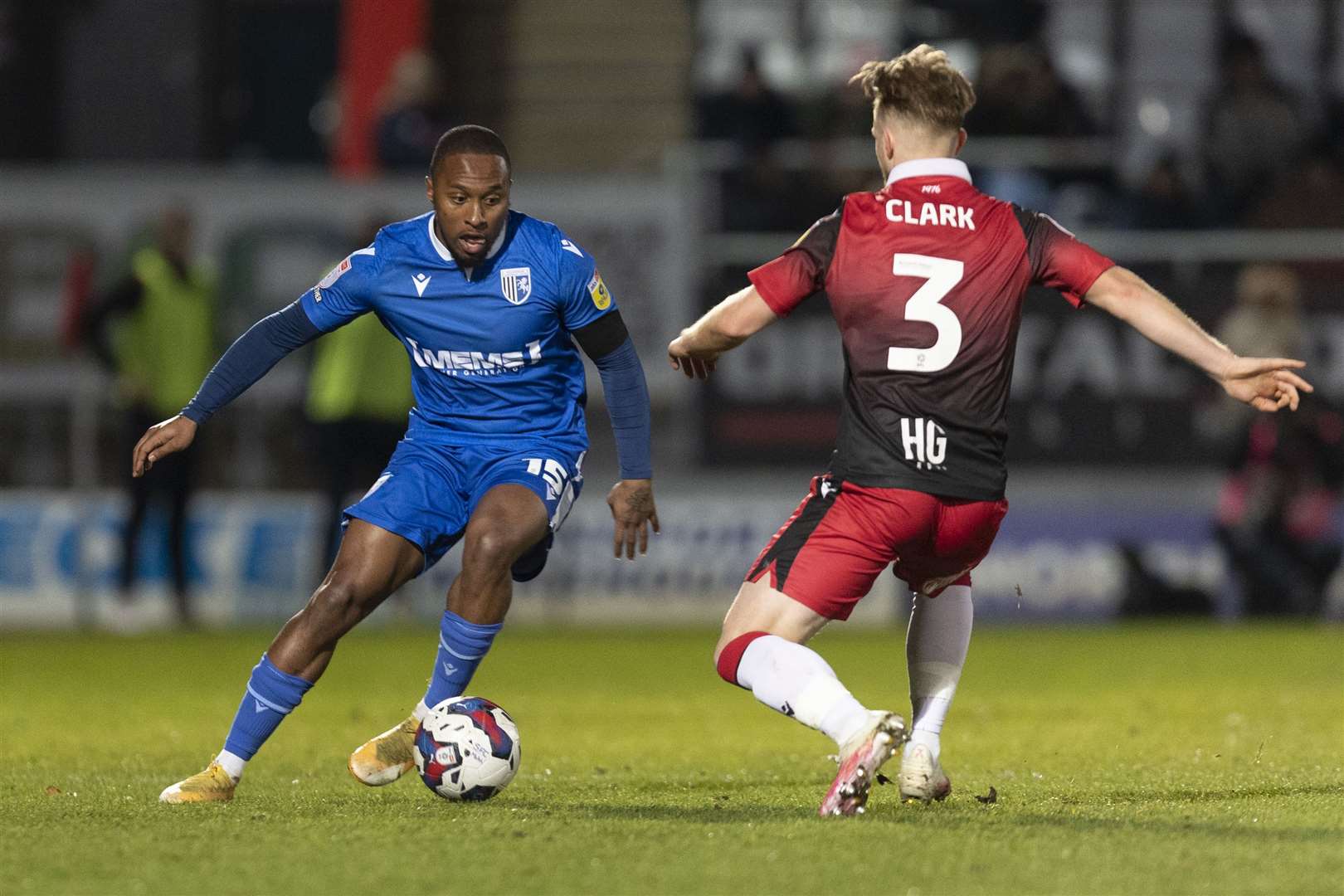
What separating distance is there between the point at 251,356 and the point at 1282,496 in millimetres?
10430

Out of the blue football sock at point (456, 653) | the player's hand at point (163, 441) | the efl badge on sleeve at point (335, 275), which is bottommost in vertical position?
the blue football sock at point (456, 653)

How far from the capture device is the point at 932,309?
6156 millimetres

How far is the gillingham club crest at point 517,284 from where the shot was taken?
6.95 metres

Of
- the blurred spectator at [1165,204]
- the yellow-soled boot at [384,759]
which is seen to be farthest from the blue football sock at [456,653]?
the blurred spectator at [1165,204]

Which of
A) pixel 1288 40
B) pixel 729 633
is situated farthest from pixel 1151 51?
pixel 729 633

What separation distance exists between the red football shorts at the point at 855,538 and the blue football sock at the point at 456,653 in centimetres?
99

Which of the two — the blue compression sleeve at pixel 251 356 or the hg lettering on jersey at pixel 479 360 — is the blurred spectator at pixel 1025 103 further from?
the blue compression sleeve at pixel 251 356

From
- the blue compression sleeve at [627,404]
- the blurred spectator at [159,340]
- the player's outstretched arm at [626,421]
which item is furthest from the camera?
the blurred spectator at [159,340]

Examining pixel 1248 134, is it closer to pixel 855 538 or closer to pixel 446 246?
pixel 446 246

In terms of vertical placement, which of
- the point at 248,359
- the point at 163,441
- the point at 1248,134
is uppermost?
the point at 1248,134

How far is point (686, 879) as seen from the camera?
516 centimetres

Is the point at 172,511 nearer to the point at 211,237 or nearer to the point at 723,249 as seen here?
the point at 211,237

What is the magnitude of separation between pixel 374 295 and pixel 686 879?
245 centimetres

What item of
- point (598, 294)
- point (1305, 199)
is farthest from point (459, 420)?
point (1305, 199)
